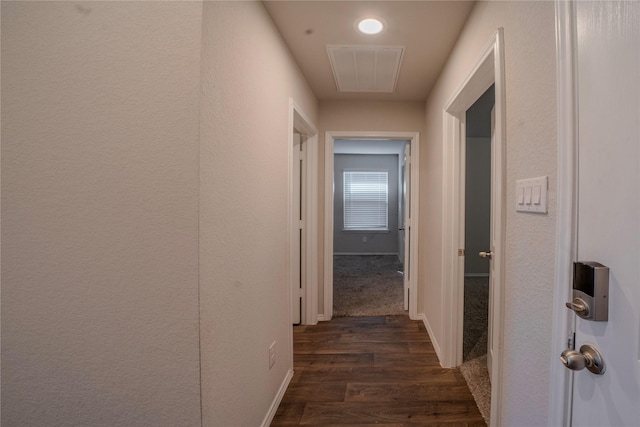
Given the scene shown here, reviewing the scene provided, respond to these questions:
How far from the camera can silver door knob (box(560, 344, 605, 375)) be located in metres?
0.59

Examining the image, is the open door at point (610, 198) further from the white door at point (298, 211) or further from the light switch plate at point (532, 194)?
the white door at point (298, 211)

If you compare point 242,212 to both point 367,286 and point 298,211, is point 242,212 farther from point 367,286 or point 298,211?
point 367,286

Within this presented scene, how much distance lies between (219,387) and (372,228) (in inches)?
213

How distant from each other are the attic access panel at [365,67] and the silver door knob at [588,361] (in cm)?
185

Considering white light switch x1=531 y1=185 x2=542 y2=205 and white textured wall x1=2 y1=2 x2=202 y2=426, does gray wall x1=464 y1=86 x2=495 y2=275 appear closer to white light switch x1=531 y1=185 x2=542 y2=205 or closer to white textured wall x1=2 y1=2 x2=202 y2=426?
white light switch x1=531 y1=185 x2=542 y2=205

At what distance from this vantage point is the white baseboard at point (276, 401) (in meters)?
1.38

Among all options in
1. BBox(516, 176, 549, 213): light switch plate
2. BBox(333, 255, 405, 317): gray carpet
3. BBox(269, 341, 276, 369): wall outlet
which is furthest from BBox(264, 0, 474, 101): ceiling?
BBox(333, 255, 405, 317): gray carpet

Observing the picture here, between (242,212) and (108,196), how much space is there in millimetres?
481

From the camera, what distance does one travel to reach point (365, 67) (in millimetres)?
1959

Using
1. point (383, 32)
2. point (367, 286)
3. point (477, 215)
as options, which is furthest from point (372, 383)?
point (477, 215)

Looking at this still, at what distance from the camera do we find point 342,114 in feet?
8.58

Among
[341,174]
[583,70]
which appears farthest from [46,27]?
[341,174]

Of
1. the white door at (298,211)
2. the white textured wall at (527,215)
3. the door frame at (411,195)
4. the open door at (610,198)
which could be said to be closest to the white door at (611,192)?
the open door at (610,198)

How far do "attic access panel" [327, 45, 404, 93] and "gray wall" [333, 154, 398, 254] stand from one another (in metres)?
3.62
